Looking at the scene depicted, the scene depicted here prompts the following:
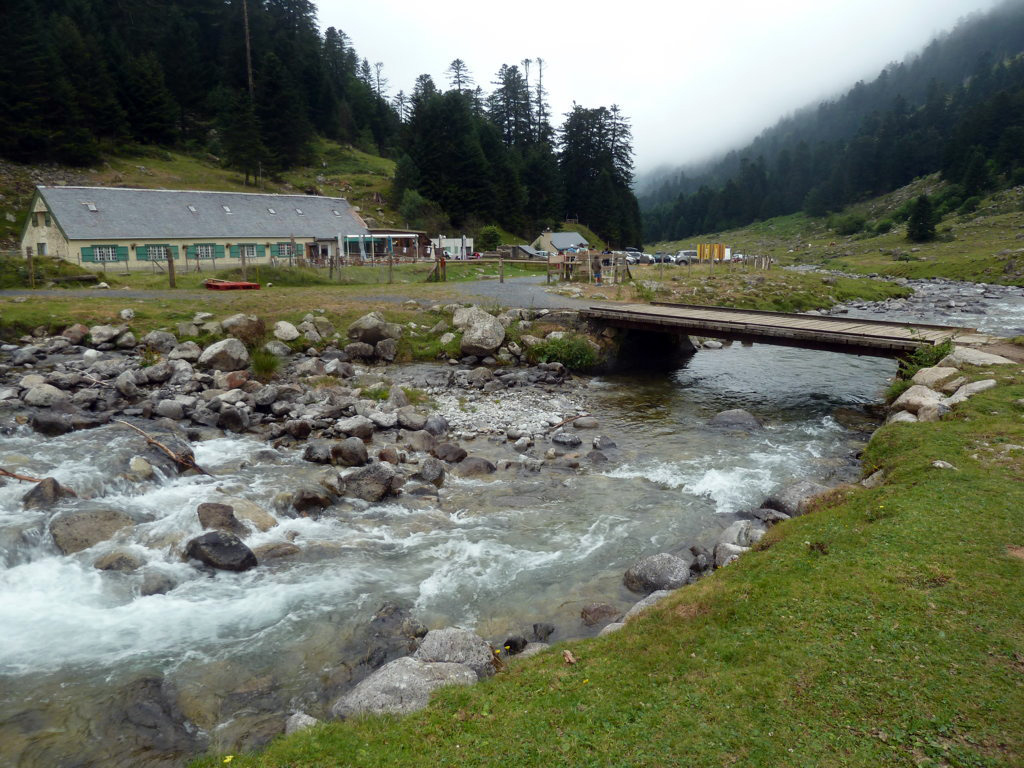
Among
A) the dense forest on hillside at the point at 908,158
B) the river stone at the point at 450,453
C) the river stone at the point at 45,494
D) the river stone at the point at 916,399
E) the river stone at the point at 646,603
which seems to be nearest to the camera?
the river stone at the point at 646,603

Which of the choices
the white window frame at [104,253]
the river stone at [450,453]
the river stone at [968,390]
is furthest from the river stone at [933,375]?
the white window frame at [104,253]

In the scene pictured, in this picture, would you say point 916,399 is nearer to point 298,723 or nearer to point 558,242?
point 298,723

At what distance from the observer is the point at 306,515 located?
13695 millimetres

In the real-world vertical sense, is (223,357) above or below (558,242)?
below

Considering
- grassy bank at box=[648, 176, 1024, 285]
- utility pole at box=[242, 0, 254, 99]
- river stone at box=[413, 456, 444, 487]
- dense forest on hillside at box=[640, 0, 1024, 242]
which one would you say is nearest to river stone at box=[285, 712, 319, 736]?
river stone at box=[413, 456, 444, 487]

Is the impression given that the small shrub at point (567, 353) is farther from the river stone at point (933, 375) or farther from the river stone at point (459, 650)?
the river stone at point (459, 650)

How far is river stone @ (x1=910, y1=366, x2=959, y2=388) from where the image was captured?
18.8 m

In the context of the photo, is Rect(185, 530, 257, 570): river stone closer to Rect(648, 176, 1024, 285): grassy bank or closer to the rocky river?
the rocky river

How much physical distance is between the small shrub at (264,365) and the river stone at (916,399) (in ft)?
71.3

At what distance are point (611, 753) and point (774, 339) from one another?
2209 cm

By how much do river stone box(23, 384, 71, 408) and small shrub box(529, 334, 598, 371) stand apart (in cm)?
1781

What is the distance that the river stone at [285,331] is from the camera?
2752 centimetres

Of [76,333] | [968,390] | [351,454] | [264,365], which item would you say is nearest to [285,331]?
[264,365]

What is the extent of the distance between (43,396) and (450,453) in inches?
520
